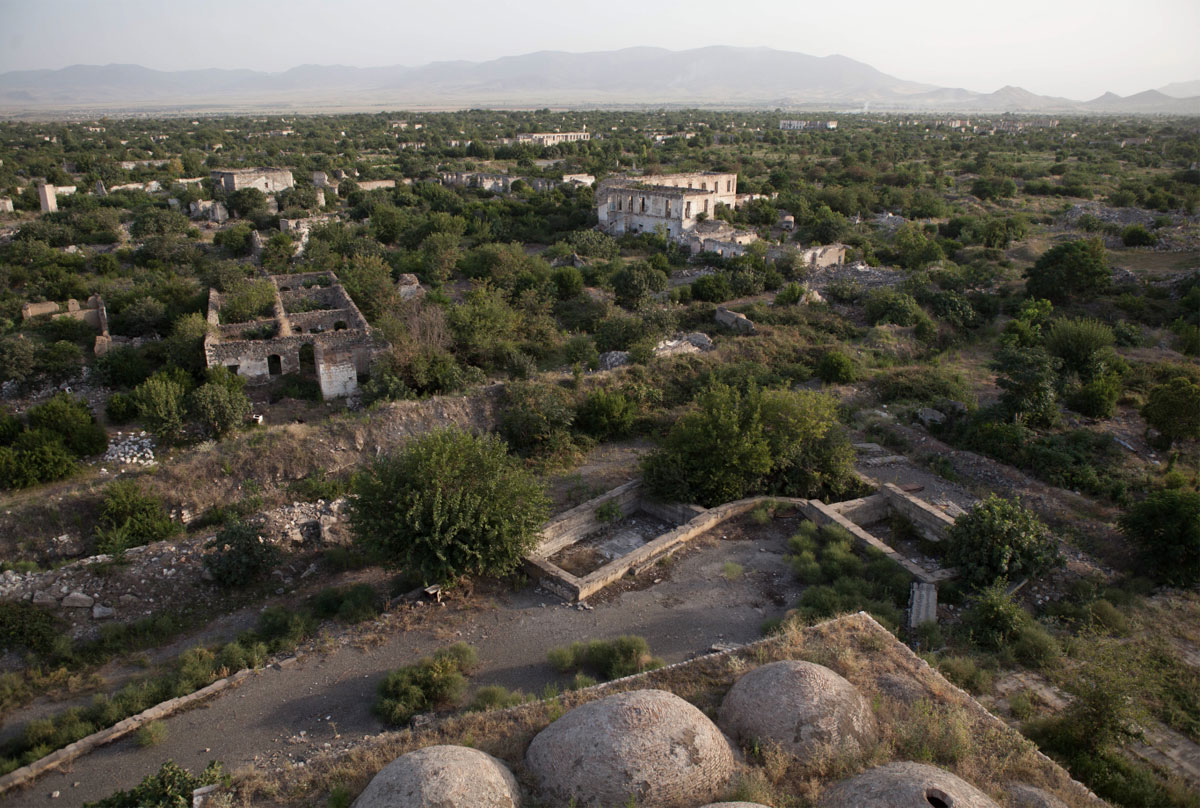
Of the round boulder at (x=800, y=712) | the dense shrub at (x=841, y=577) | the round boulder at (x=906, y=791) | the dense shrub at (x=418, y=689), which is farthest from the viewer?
the dense shrub at (x=841, y=577)

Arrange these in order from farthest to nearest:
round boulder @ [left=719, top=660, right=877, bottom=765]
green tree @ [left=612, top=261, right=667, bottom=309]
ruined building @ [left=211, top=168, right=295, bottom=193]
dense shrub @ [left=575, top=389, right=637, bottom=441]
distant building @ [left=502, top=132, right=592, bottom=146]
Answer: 1. distant building @ [left=502, top=132, right=592, bottom=146]
2. ruined building @ [left=211, top=168, right=295, bottom=193]
3. green tree @ [left=612, top=261, right=667, bottom=309]
4. dense shrub @ [left=575, top=389, right=637, bottom=441]
5. round boulder @ [left=719, top=660, right=877, bottom=765]

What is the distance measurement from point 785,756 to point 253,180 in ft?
148

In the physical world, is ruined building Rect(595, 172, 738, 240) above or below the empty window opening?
above

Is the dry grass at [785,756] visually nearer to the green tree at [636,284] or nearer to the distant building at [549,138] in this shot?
the green tree at [636,284]

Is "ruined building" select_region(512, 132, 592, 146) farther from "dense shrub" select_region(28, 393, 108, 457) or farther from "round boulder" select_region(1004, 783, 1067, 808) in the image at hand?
"round boulder" select_region(1004, 783, 1067, 808)

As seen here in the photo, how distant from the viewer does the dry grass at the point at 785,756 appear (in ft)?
→ 20.2

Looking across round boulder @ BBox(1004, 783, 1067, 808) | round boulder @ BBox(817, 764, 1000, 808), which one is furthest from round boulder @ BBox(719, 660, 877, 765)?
round boulder @ BBox(1004, 783, 1067, 808)

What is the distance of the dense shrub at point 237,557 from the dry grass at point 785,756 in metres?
4.50

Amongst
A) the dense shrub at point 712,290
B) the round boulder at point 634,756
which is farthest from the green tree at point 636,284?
the round boulder at point 634,756

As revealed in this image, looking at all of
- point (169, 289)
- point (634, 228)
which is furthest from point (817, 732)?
point (634, 228)

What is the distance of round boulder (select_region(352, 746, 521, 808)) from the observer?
211 inches

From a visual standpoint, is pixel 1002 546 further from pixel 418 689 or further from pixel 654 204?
pixel 654 204

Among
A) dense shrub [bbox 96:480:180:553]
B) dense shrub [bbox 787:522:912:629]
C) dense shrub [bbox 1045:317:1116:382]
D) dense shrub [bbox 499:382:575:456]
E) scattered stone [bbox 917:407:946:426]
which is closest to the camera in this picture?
dense shrub [bbox 787:522:912:629]

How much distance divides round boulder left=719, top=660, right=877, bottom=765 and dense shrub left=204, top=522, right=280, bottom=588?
7.23 meters
